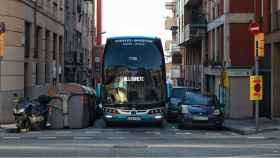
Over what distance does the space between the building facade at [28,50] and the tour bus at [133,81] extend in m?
3.16

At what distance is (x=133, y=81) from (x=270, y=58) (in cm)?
856

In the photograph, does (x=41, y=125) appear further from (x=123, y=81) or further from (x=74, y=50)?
(x=74, y=50)

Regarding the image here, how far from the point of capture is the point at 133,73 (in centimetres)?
2730

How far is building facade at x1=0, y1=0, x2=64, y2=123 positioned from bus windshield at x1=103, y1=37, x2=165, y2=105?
315 cm

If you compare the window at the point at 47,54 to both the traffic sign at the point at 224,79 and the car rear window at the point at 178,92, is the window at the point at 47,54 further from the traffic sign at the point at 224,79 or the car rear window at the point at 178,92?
the traffic sign at the point at 224,79

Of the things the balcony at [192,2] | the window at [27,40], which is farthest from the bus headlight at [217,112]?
the balcony at [192,2]

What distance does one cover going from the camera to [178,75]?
71500 millimetres

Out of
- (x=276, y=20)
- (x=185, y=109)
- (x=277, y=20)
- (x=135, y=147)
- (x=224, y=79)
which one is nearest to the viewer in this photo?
(x=135, y=147)

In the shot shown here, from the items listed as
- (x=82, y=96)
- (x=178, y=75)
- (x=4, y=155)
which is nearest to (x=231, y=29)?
(x=82, y=96)

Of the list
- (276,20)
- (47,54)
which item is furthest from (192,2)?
(276,20)

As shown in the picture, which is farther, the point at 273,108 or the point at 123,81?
the point at 273,108

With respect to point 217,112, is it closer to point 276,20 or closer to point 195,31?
point 276,20

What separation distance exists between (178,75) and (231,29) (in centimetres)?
3397

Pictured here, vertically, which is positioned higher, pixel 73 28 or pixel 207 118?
pixel 73 28
